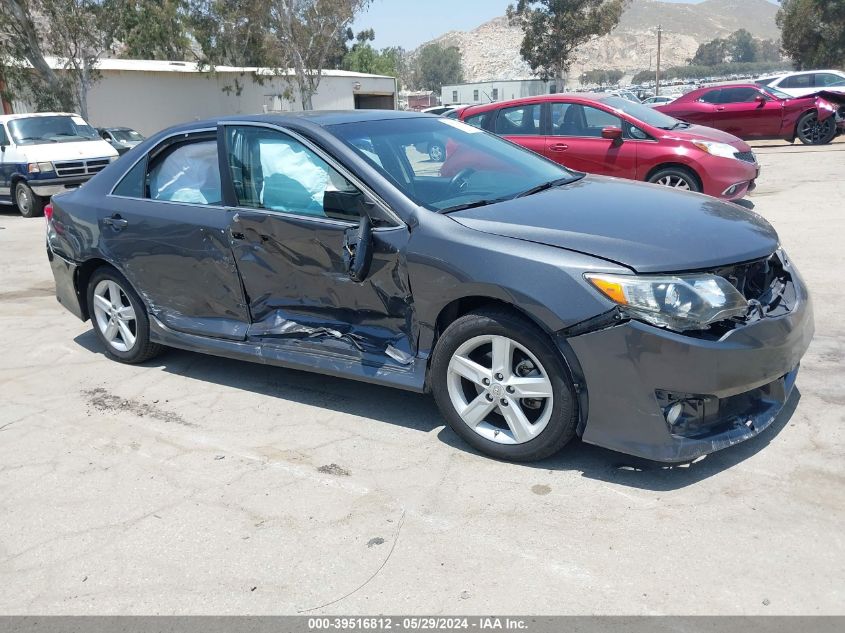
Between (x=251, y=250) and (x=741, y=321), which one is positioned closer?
(x=741, y=321)

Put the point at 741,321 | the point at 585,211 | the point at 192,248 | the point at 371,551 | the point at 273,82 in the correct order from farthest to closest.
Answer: the point at 273,82 → the point at 192,248 → the point at 585,211 → the point at 741,321 → the point at 371,551

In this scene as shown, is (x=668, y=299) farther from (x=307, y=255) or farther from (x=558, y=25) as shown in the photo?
(x=558, y=25)

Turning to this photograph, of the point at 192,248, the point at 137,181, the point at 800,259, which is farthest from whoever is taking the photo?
the point at 800,259

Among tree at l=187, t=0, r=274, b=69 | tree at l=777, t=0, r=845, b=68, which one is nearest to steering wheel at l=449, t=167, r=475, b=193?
tree at l=187, t=0, r=274, b=69

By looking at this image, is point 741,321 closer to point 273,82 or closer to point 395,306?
point 395,306

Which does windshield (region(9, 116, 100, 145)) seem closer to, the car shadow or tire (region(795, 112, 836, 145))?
the car shadow

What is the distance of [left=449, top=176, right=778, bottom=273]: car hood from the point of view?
11.4 ft

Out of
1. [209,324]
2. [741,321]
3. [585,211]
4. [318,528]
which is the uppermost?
[585,211]

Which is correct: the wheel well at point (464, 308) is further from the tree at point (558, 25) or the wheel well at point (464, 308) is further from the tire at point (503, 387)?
the tree at point (558, 25)

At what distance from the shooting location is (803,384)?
4.50 m

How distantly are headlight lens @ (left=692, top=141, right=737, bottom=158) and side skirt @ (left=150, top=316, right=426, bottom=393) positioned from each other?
6.81 m

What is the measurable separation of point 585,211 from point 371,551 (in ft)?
6.40
